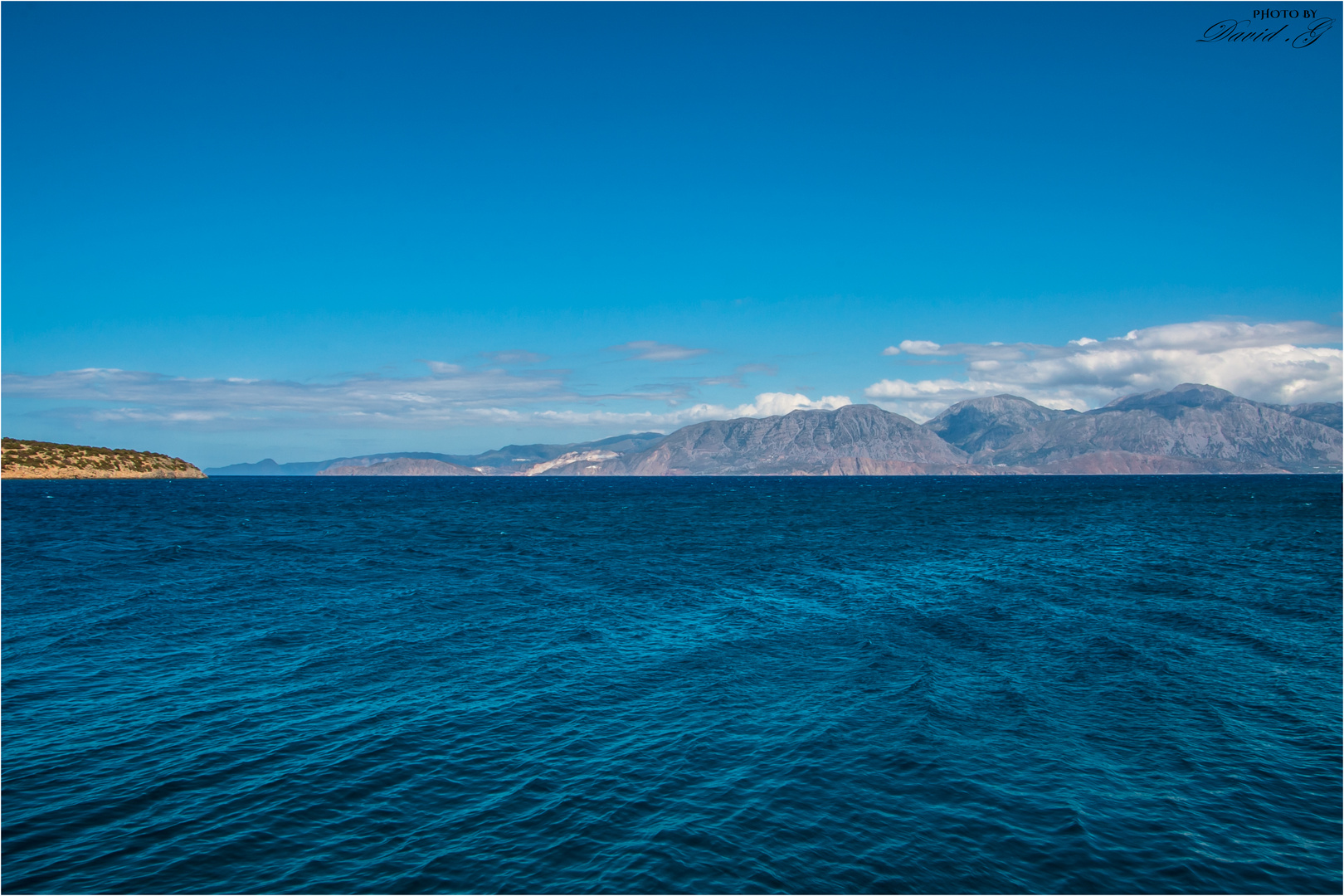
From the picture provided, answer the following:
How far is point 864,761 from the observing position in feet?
81.7

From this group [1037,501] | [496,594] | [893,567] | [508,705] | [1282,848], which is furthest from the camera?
[1037,501]

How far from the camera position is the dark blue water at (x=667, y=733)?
19.1 m

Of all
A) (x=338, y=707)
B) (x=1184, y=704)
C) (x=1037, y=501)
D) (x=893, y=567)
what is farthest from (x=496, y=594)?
(x=1037, y=501)

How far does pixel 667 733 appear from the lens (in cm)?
2736

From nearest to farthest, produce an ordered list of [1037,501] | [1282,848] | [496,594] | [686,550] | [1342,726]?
1. [1282,848]
2. [1342,726]
3. [496,594]
4. [686,550]
5. [1037,501]

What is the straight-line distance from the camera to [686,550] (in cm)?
8494

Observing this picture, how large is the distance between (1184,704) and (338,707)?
116 ft

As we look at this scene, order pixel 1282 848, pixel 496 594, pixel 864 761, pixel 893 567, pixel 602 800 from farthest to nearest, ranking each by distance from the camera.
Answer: pixel 893 567
pixel 496 594
pixel 864 761
pixel 602 800
pixel 1282 848

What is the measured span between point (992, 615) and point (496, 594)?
35764mm

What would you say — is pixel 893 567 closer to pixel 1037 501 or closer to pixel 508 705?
pixel 508 705

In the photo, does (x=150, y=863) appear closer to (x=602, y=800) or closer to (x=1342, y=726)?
(x=602, y=800)

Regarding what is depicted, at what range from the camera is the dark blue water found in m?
19.1

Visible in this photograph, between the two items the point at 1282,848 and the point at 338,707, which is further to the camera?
the point at 338,707

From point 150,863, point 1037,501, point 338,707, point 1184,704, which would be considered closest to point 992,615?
point 1184,704
